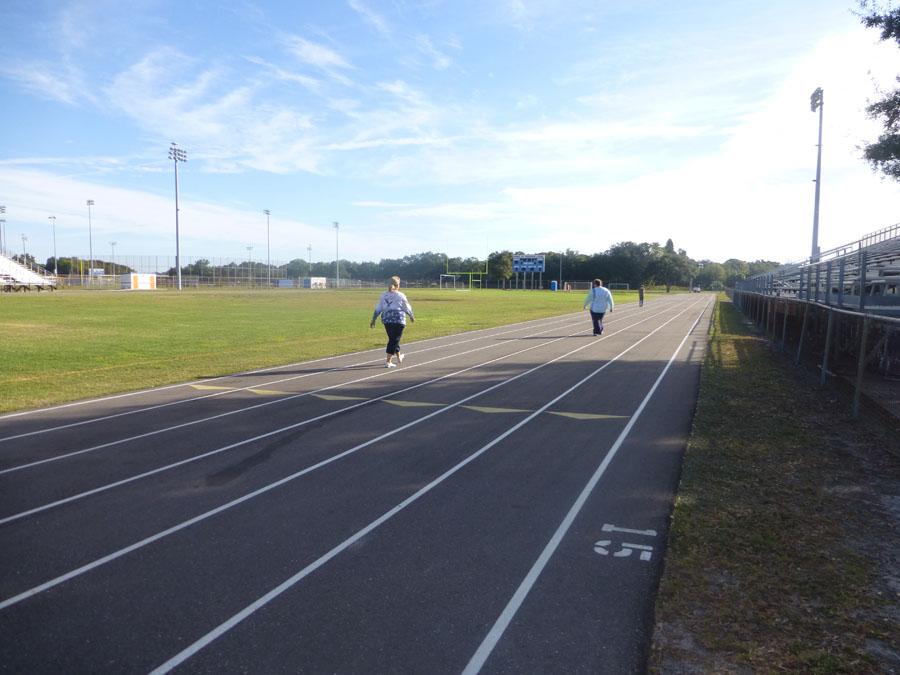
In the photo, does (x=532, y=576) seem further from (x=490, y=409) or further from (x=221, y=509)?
(x=490, y=409)

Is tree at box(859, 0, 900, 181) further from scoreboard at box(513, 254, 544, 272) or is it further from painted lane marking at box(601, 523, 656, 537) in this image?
scoreboard at box(513, 254, 544, 272)

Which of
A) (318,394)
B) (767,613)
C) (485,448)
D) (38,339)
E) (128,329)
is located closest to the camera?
(767,613)

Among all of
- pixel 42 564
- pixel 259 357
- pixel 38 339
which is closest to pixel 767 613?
pixel 42 564

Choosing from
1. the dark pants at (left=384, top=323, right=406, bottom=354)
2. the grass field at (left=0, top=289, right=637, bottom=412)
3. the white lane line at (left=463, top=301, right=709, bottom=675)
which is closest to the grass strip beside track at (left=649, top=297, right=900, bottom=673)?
the white lane line at (left=463, top=301, right=709, bottom=675)

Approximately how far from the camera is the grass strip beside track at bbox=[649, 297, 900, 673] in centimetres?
310

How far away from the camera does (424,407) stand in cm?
885

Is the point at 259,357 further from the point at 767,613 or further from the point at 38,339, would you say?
the point at 767,613

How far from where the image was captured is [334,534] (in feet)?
14.8

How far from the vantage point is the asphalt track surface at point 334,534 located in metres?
3.19

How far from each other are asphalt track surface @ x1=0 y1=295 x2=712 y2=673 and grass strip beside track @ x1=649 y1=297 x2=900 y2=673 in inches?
9.8

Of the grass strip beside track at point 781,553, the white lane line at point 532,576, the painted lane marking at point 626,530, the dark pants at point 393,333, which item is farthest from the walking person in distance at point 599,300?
the painted lane marking at point 626,530

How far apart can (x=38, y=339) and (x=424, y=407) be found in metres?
14.7

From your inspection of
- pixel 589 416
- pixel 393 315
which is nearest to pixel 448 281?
pixel 393 315

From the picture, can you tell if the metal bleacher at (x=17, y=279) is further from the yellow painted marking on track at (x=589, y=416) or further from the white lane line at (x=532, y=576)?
the white lane line at (x=532, y=576)
